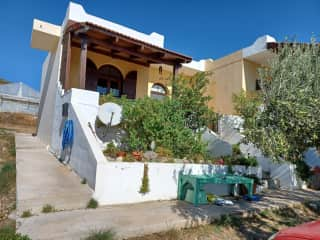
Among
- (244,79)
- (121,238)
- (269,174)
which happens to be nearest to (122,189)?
(121,238)

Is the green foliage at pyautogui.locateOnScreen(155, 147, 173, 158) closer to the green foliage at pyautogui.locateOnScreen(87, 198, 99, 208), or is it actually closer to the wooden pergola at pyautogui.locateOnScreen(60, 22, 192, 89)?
the green foliage at pyautogui.locateOnScreen(87, 198, 99, 208)

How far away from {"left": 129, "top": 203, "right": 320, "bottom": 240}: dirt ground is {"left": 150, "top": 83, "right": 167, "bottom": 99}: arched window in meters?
10.5

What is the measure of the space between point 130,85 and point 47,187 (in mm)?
9411

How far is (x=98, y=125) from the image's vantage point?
31.5 feet

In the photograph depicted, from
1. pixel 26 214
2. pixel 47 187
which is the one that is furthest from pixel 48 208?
pixel 47 187

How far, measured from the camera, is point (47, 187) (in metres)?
6.55

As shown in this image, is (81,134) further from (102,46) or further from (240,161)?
(240,161)

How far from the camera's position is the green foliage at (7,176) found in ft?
21.2

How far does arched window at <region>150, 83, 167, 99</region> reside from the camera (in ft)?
52.7

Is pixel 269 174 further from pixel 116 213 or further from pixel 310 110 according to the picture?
pixel 116 213

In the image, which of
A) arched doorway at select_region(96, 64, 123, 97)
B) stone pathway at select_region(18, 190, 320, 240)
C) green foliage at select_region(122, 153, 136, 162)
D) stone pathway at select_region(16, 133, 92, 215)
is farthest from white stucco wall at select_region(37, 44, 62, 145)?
stone pathway at select_region(18, 190, 320, 240)

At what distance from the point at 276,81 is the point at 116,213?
15.8ft

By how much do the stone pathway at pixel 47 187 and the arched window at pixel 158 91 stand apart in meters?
8.45

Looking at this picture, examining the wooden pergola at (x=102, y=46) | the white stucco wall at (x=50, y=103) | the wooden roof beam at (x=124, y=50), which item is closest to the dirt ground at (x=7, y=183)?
the white stucco wall at (x=50, y=103)
